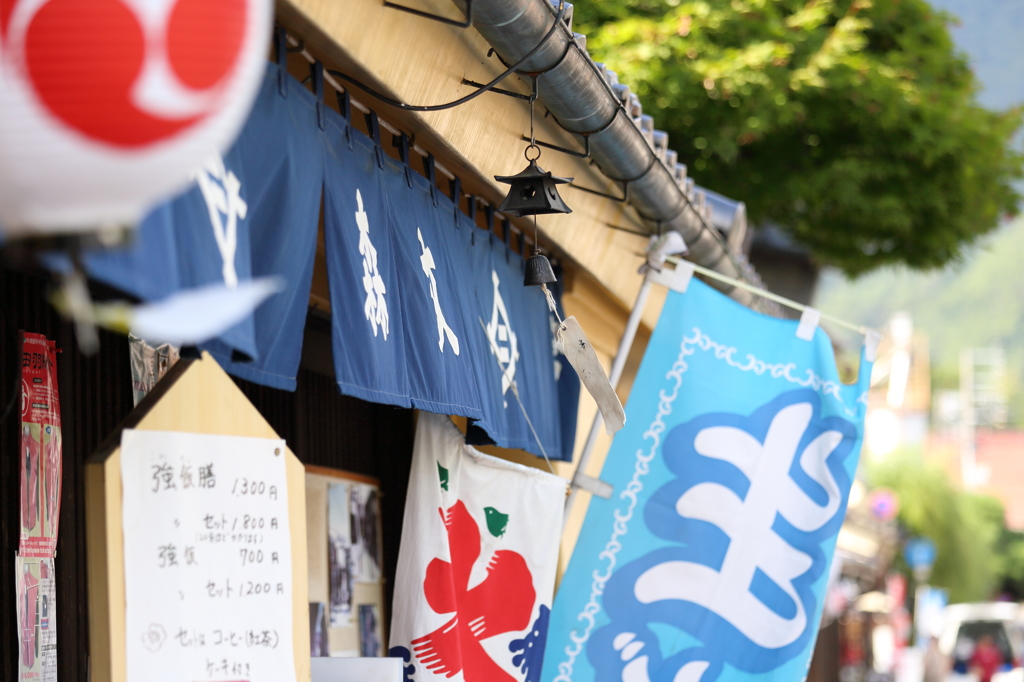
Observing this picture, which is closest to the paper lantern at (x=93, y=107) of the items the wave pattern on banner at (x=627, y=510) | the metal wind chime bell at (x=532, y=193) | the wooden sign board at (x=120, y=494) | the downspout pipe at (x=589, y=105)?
the wooden sign board at (x=120, y=494)

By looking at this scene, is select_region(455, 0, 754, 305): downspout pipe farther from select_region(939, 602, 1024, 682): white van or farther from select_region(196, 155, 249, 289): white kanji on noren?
select_region(939, 602, 1024, 682): white van

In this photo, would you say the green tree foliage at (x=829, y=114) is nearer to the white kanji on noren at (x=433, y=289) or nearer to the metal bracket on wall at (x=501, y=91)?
the metal bracket on wall at (x=501, y=91)

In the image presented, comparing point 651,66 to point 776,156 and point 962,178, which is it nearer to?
point 776,156

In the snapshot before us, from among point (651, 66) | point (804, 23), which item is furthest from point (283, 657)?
point (804, 23)

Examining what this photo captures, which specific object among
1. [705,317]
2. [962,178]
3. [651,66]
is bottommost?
[705,317]

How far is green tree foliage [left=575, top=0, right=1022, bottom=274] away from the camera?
1292 cm

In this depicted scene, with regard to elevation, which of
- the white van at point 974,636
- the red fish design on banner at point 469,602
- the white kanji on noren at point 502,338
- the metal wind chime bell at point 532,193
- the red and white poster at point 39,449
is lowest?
the white van at point 974,636

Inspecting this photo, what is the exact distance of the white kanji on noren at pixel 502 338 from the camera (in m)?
5.63

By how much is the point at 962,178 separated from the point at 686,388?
921cm

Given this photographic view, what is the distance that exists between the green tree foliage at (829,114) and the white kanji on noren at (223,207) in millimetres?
10506

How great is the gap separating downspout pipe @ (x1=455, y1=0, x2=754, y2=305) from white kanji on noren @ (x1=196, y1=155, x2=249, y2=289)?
1494 millimetres

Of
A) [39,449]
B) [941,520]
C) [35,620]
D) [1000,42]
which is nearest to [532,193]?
[39,449]

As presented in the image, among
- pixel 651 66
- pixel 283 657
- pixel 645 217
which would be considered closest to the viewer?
pixel 283 657

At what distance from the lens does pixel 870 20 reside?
13945 millimetres
